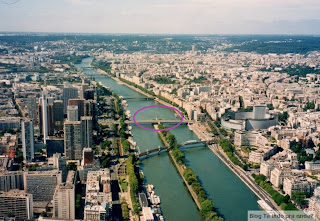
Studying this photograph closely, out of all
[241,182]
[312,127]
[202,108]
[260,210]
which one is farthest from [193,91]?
[260,210]

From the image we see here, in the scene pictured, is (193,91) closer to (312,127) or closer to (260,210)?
(312,127)

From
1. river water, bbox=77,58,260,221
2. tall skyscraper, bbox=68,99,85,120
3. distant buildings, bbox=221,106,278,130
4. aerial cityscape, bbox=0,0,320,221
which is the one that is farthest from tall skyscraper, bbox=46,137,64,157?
distant buildings, bbox=221,106,278,130

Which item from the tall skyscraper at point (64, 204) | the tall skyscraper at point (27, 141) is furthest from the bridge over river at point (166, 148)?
the tall skyscraper at point (64, 204)

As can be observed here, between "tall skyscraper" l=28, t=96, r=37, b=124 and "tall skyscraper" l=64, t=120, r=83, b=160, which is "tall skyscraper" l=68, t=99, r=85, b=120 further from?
"tall skyscraper" l=64, t=120, r=83, b=160

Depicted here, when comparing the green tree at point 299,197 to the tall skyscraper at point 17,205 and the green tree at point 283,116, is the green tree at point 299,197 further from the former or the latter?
the green tree at point 283,116

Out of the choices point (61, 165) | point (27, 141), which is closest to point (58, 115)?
point (27, 141)

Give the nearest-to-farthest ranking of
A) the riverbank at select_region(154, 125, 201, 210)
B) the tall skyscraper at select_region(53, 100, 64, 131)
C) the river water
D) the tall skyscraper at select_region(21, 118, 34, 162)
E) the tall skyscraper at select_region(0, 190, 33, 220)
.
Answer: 1. the tall skyscraper at select_region(0, 190, 33, 220)
2. the river water
3. the riverbank at select_region(154, 125, 201, 210)
4. the tall skyscraper at select_region(21, 118, 34, 162)
5. the tall skyscraper at select_region(53, 100, 64, 131)
